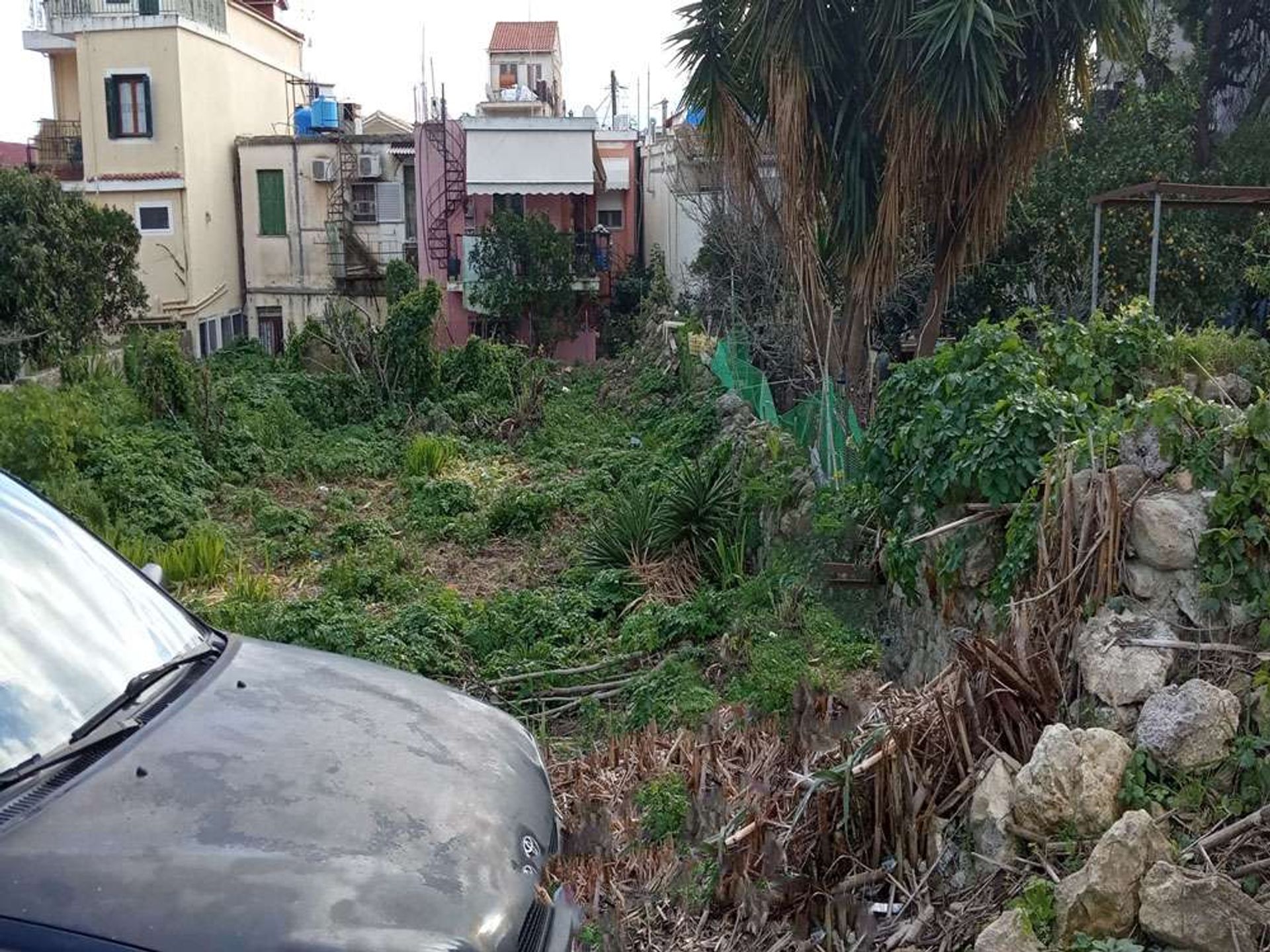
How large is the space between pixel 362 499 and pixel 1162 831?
1108cm

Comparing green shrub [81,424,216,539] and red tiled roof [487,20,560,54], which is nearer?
green shrub [81,424,216,539]

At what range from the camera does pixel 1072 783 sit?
3.42 m

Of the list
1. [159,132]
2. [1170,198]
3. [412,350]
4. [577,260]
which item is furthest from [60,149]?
[1170,198]

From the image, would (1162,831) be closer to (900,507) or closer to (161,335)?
(900,507)

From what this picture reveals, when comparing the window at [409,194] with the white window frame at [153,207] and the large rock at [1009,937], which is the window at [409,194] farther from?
the large rock at [1009,937]

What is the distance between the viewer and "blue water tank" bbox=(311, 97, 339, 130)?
28812 millimetres

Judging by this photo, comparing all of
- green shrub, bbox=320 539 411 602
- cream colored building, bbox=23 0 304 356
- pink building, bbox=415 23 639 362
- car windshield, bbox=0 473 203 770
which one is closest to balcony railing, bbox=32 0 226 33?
cream colored building, bbox=23 0 304 356

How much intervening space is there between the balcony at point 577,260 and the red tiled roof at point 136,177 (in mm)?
6383

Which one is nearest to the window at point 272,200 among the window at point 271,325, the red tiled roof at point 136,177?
the window at point 271,325

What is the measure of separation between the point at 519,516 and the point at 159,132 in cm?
1972

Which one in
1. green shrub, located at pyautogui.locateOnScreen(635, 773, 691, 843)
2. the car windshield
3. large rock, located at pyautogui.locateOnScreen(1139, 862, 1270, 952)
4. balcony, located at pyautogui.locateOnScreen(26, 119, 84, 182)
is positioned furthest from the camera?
balcony, located at pyautogui.locateOnScreen(26, 119, 84, 182)

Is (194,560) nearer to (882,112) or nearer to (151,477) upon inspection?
(151,477)

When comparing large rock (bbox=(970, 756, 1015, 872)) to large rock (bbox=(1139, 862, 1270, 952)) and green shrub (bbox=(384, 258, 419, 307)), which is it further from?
green shrub (bbox=(384, 258, 419, 307))

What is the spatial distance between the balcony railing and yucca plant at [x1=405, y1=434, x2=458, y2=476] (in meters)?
17.1
